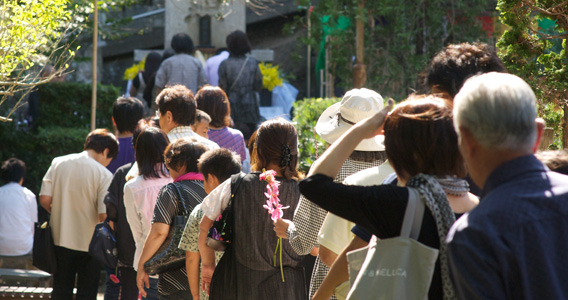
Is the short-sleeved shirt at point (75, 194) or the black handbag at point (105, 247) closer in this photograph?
the black handbag at point (105, 247)

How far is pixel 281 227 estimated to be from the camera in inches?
143

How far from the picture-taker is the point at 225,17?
43.2ft

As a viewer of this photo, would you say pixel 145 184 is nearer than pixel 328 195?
No

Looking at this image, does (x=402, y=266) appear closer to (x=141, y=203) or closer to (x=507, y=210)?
(x=507, y=210)

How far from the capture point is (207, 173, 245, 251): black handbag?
3.94 m

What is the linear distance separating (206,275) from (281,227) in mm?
736

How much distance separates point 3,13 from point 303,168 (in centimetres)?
318

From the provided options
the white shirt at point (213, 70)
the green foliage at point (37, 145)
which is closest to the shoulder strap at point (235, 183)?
the white shirt at point (213, 70)

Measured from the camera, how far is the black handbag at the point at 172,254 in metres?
4.54

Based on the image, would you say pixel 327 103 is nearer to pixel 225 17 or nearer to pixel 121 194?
pixel 121 194

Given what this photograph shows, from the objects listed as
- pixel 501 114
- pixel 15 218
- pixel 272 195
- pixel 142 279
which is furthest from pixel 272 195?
pixel 15 218

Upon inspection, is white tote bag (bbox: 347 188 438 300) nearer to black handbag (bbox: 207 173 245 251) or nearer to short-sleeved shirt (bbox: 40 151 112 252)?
black handbag (bbox: 207 173 245 251)

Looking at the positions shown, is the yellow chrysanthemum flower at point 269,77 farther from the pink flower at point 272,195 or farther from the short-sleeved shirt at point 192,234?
the pink flower at point 272,195

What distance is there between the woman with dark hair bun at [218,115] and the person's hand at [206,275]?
7.48ft
